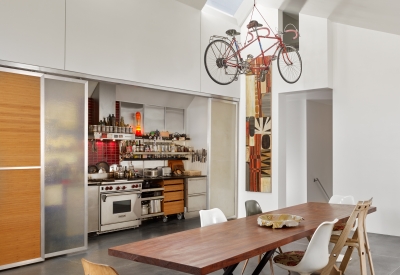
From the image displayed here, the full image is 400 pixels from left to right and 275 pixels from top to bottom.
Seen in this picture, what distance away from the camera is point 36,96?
5.28 m

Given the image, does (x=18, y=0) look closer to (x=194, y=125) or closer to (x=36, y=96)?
(x=36, y=96)

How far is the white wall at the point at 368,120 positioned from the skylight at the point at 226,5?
2020 mm

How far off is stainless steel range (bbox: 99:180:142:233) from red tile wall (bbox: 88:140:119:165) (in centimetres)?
91

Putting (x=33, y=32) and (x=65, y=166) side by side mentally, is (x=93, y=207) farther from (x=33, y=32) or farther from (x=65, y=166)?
(x=33, y=32)

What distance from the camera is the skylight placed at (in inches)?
318

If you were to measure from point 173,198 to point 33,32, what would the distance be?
14.7 ft

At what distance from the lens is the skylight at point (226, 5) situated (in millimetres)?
8078

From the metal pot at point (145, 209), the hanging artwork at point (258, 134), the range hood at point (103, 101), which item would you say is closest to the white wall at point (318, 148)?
the hanging artwork at point (258, 134)

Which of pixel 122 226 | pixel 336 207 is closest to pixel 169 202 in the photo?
pixel 122 226

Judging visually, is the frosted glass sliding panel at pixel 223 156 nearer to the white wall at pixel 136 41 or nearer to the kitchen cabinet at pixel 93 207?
the white wall at pixel 136 41

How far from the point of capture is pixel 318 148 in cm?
1036

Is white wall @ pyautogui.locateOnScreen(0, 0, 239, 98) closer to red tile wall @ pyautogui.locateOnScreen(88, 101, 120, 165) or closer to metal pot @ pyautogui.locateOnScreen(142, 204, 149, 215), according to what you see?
red tile wall @ pyautogui.locateOnScreen(88, 101, 120, 165)

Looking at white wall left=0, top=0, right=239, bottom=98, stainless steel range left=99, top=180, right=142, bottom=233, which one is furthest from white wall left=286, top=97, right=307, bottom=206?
stainless steel range left=99, top=180, right=142, bottom=233

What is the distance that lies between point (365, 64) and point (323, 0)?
160 centimetres
